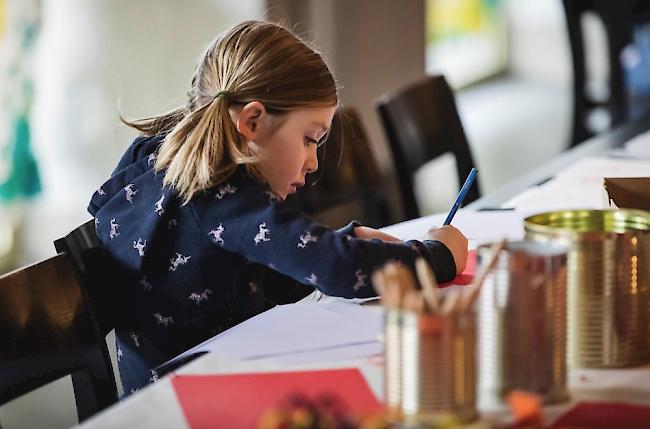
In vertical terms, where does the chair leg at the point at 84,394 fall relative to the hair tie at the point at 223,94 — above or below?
below

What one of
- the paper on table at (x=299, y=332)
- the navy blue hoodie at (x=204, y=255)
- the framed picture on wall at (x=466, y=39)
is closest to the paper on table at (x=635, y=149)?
the navy blue hoodie at (x=204, y=255)

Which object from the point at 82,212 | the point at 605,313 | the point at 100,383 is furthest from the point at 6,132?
the point at 605,313

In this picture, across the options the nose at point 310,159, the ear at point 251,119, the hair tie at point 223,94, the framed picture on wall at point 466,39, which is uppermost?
the hair tie at point 223,94

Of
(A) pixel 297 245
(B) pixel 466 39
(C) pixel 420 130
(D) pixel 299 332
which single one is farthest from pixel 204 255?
(B) pixel 466 39

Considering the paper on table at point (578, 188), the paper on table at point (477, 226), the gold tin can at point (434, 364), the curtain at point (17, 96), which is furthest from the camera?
the curtain at point (17, 96)

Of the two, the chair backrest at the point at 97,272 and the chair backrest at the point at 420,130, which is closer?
the chair backrest at the point at 97,272

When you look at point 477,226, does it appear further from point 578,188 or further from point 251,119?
point 251,119

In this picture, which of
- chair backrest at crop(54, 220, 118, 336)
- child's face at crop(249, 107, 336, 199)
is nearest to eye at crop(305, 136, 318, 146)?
child's face at crop(249, 107, 336, 199)

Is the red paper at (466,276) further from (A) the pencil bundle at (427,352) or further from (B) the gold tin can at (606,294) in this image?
(A) the pencil bundle at (427,352)

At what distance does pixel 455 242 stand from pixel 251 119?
1.18ft

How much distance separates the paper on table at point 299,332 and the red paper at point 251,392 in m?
0.07

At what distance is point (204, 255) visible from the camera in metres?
1.71

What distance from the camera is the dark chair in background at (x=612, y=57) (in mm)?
4262

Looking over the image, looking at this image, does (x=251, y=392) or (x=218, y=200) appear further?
(x=218, y=200)
